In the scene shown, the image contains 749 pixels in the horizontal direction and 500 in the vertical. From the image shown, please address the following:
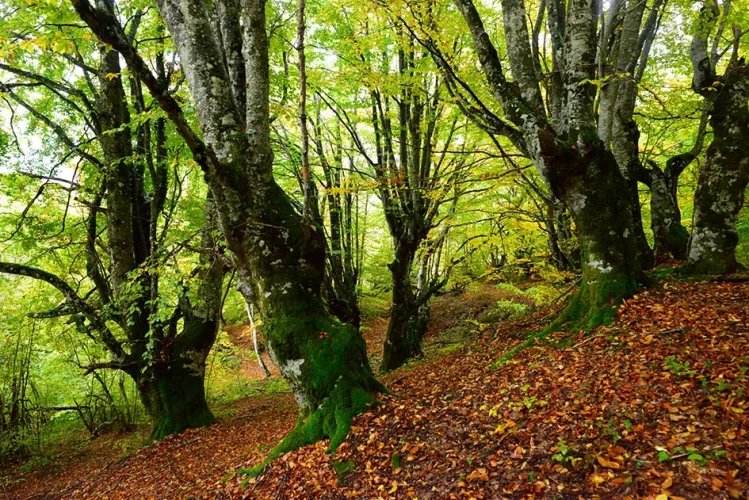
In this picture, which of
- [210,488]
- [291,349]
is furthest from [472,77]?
[210,488]

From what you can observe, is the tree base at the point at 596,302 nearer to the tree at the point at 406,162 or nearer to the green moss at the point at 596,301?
the green moss at the point at 596,301

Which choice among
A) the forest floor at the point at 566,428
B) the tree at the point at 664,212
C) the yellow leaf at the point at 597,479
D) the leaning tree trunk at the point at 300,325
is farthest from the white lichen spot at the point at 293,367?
the tree at the point at 664,212

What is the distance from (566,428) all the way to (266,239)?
346cm

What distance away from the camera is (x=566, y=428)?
300cm

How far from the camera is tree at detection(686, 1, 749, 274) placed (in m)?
5.27

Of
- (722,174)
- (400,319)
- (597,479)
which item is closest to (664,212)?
(722,174)

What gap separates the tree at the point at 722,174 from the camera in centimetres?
527

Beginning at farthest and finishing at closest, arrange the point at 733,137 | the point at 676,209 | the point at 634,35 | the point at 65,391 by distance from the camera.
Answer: the point at 65,391
the point at 676,209
the point at 634,35
the point at 733,137

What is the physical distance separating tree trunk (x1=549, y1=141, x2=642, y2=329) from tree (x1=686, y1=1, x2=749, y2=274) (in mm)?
1450

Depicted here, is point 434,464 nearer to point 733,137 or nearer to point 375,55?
point 733,137

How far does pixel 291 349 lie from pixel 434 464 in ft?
6.38

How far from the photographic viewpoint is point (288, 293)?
4449mm

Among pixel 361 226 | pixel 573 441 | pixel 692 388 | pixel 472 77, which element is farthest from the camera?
pixel 361 226

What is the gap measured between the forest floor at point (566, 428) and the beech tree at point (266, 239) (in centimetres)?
48
